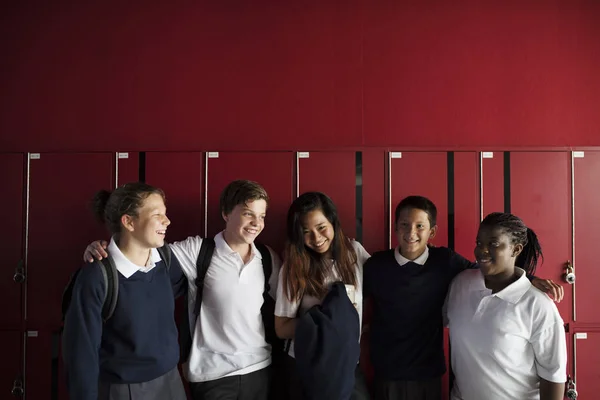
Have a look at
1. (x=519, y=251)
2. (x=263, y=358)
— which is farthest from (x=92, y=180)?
(x=519, y=251)

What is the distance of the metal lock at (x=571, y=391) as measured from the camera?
2.35 m

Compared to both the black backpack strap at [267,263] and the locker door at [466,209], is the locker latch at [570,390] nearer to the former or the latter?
the locker door at [466,209]

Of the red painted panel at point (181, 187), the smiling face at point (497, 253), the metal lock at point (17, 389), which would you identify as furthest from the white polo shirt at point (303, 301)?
the metal lock at point (17, 389)

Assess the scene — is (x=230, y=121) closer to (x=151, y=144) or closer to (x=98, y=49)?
(x=151, y=144)

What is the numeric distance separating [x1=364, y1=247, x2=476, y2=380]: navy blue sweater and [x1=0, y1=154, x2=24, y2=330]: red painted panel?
2.14 metres

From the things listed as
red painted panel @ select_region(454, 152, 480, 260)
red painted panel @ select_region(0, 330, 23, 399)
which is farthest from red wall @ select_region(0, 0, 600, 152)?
red painted panel @ select_region(0, 330, 23, 399)

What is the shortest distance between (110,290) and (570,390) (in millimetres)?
2562

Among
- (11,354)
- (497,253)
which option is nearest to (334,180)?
(497,253)

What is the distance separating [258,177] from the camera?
2.44 meters

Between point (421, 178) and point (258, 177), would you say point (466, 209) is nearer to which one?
point (421, 178)

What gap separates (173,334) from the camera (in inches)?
71.5

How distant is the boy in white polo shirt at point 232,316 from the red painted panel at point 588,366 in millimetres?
1849

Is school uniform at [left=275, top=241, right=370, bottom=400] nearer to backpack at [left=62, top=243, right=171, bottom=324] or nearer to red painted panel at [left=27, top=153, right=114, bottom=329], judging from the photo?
backpack at [left=62, top=243, right=171, bottom=324]

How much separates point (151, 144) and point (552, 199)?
2459 millimetres
